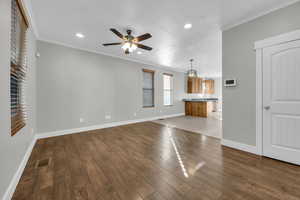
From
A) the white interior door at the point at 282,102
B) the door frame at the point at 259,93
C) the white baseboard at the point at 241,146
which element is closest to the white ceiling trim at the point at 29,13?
the door frame at the point at 259,93

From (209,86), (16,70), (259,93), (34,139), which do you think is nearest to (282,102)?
(259,93)

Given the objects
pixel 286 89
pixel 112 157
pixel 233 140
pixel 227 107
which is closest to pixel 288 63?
pixel 286 89

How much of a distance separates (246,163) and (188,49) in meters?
3.56

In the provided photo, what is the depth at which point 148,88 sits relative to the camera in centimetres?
591

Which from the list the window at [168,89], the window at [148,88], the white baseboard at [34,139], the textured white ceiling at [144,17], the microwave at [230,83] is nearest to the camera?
the white baseboard at [34,139]

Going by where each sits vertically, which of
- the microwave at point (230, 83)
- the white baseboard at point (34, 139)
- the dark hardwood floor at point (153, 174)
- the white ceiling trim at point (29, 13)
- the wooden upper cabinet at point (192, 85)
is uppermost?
the white ceiling trim at point (29, 13)

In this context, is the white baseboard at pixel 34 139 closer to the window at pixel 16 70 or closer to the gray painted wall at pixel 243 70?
the window at pixel 16 70

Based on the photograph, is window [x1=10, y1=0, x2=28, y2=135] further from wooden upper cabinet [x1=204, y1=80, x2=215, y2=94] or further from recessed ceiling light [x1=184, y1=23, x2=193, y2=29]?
wooden upper cabinet [x1=204, y1=80, x2=215, y2=94]

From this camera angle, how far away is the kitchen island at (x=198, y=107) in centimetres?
664

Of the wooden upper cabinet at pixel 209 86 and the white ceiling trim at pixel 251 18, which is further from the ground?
the white ceiling trim at pixel 251 18

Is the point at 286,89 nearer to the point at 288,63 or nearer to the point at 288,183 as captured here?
the point at 288,63

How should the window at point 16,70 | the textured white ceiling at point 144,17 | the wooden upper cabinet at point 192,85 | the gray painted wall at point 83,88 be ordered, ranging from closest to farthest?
the window at point 16,70, the textured white ceiling at point 144,17, the gray painted wall at point 83,88, the wooden upper cabinet at point 192,85

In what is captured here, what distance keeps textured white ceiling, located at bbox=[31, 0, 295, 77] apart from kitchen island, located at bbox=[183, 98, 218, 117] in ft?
12.7

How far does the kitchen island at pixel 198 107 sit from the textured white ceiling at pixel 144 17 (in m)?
3.88
